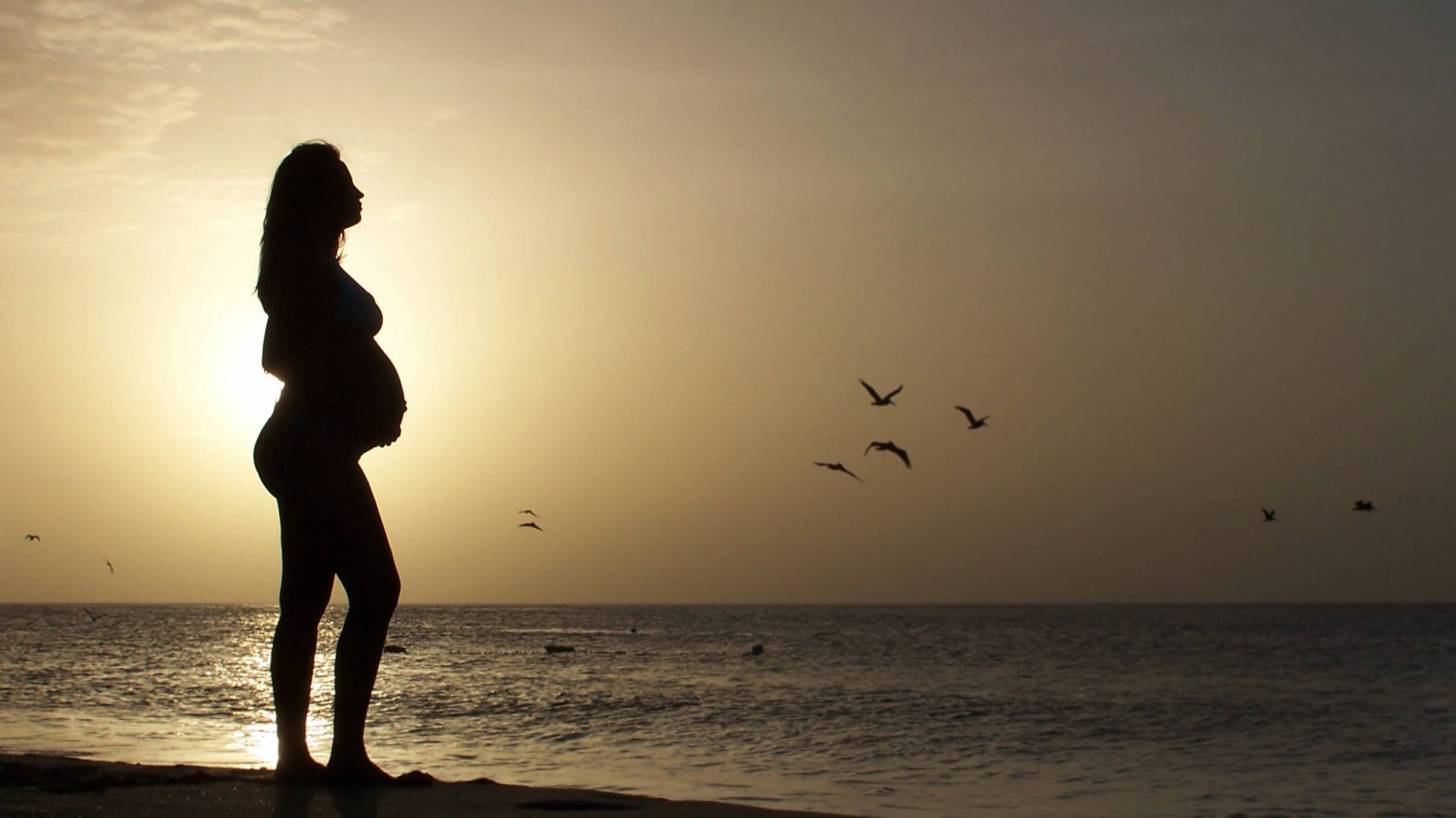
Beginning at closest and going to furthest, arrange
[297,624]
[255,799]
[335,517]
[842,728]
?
[255,799]
[335,517]
[297,624]
[842,728]

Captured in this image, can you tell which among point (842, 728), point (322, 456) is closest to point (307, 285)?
point (322, 456)

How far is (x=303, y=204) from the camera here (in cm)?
484

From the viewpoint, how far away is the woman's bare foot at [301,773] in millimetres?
4680

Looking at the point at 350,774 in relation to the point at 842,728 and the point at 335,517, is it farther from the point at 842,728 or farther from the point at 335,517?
the point at 842,728

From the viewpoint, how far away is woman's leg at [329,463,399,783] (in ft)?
15.2

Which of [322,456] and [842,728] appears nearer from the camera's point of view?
[322,456]

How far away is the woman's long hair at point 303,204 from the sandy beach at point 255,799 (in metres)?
1.56

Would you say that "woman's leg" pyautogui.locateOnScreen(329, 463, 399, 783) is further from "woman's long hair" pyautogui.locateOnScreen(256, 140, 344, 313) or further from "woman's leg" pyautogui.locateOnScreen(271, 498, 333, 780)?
"woman's long hair" pyautogui.locateOnScreen(256, 140, 344, 313)

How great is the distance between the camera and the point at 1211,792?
17.8m

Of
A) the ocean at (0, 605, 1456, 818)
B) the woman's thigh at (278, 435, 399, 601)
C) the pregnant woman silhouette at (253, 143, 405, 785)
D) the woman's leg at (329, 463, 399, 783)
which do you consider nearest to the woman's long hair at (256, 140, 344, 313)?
the pregnant woman silhouette at (253, 143, 405, 785)

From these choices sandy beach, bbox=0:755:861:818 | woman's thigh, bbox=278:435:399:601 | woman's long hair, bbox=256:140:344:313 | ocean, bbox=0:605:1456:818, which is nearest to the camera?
sandy beach, bbox=0:755:861:818

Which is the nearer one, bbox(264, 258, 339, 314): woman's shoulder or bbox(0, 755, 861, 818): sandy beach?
bbox(0, 755, 861, 818): sandy beach

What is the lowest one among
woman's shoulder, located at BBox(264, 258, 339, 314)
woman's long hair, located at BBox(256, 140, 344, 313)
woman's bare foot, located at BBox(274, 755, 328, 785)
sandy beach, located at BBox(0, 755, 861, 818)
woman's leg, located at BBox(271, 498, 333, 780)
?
sandy beach, located at BBox(0, 755, 861, 818)

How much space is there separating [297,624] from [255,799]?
0.63 m
